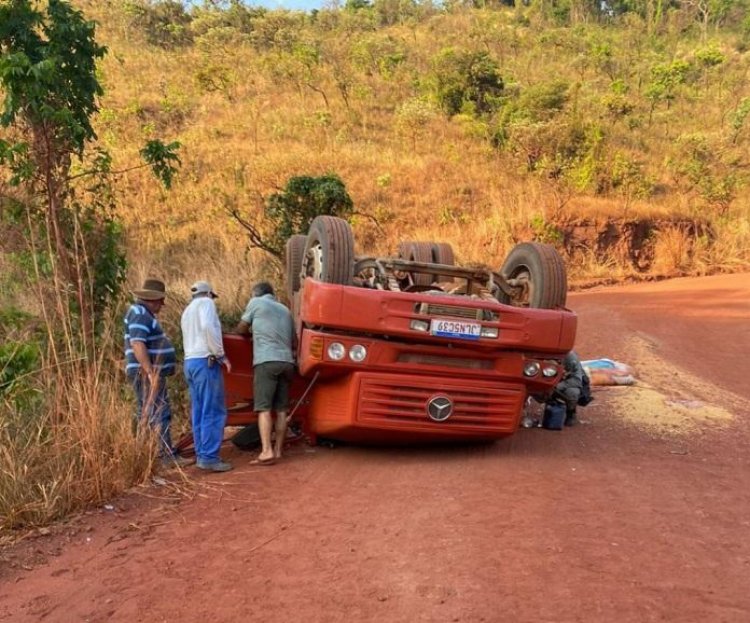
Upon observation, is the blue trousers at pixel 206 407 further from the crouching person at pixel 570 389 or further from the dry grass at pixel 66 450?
the crouching person at pixel 570 389

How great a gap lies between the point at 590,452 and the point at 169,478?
11.2 feet

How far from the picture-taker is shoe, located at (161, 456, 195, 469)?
19.8 ft

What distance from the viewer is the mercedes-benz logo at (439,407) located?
6016mm

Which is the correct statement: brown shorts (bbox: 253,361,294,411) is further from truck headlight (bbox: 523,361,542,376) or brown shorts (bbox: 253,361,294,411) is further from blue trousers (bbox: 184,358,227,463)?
truck headlight (bbox: 523,361,542,376)

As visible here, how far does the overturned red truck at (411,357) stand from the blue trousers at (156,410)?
108 centimetres

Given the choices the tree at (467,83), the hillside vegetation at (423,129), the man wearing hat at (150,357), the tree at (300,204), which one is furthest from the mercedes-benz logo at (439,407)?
the tree at (467,83)

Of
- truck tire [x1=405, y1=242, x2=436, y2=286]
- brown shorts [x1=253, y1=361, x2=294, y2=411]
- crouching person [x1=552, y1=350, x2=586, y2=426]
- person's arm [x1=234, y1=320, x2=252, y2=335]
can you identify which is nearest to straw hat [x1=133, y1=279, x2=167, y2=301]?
person's arm [x1=234, y1=320, x2=252, y2=335]

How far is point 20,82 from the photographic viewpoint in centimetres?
622

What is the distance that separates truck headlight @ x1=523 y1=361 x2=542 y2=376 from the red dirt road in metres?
0.68

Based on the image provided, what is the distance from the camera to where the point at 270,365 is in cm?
633

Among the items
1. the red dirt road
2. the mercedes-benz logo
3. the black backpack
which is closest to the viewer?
the red dirt road

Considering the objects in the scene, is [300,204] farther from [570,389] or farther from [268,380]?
[268,380]

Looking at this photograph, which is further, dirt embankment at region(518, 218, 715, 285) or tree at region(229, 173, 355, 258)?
dirt embankment at region(518, 218, 715, 285)

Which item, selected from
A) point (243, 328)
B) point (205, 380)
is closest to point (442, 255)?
point (243, 328)
